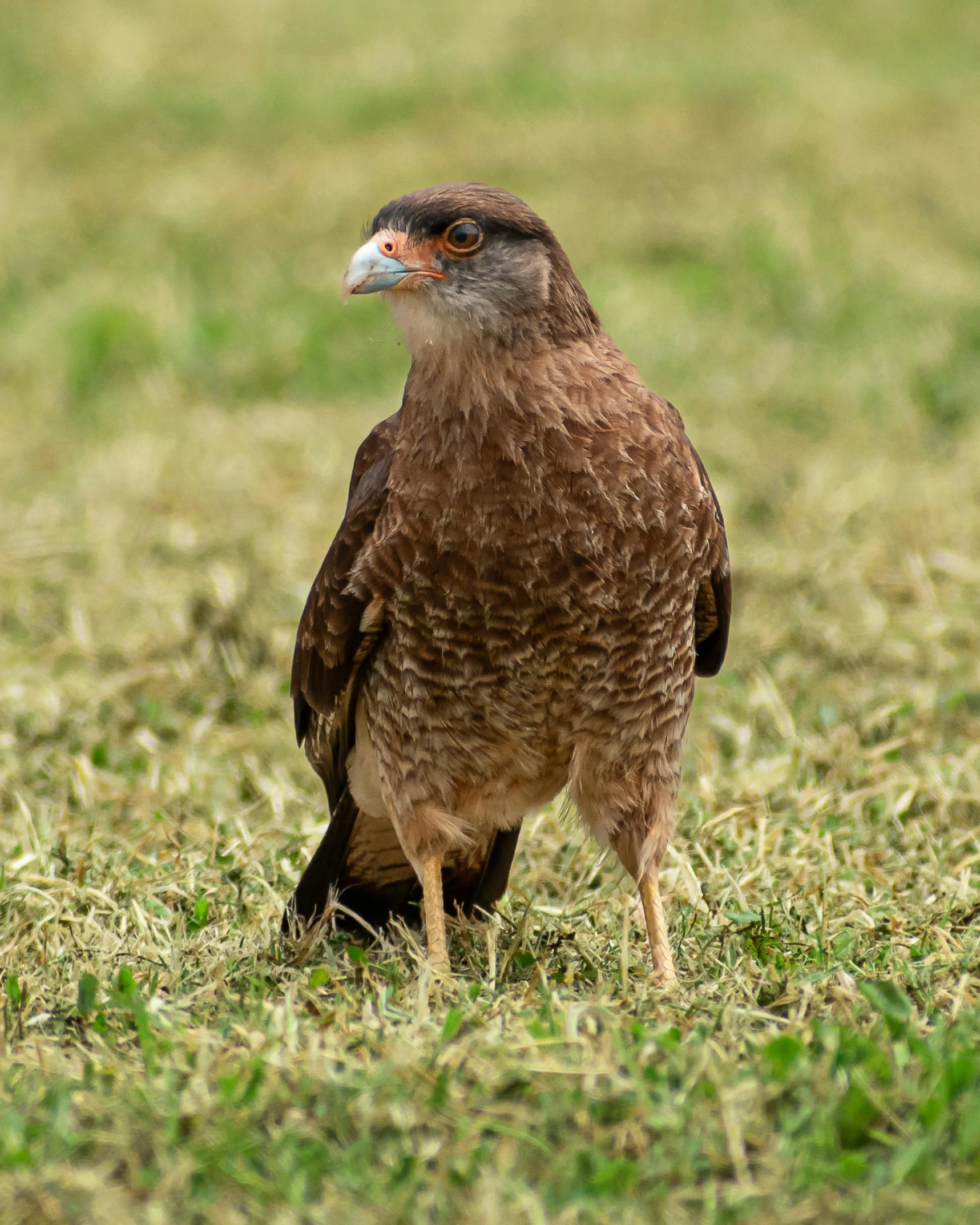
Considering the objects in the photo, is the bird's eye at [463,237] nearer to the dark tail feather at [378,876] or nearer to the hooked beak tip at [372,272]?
the hooked beak tip at [372,272]

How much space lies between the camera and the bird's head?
3.28 metres

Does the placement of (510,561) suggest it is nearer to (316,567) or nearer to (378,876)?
(378,876)

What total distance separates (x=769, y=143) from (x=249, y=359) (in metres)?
5.11

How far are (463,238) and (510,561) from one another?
27.5 inches

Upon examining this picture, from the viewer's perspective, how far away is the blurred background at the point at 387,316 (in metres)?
5.50

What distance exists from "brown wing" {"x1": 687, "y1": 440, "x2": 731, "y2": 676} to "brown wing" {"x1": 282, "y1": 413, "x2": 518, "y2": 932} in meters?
0.67

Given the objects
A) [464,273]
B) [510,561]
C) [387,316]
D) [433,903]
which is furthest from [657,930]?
[387,316]

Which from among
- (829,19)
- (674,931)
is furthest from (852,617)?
(829,19)

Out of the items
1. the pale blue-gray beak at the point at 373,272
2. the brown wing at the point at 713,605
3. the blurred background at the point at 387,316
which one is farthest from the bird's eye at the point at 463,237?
the blurred background at the point at 387,316

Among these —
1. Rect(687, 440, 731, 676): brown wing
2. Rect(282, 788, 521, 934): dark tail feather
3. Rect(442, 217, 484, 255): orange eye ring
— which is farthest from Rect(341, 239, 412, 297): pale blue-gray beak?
Rect(282, 788, 521, 934): dark tail feather

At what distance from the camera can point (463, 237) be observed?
3309 millimetres

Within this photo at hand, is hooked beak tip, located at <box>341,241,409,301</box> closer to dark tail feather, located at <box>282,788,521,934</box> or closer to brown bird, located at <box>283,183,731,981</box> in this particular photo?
brown bird, located at <box>283,183,731,981</box>

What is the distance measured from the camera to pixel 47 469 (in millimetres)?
8312

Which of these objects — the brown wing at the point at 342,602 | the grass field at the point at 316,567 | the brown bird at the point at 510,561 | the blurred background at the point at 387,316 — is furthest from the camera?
the blurred background at the point at 387,316
